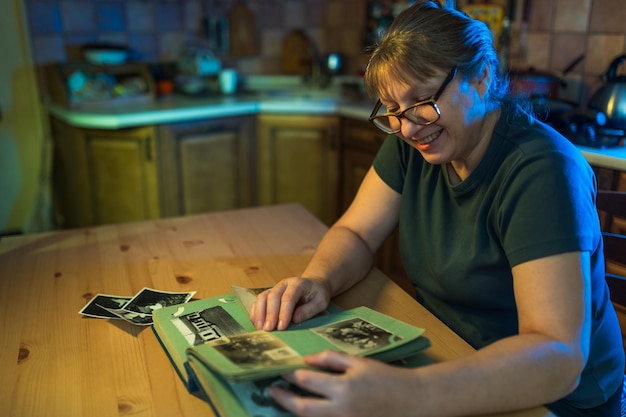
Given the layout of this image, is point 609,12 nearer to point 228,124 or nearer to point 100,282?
point 228,124

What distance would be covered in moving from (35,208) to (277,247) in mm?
2282

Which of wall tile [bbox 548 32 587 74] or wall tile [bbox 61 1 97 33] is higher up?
wall tile [bbox 61 1 97 33]

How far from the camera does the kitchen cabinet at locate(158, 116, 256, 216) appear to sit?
2.78 meters

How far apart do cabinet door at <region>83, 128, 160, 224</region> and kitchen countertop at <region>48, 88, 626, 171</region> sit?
0.07 meters

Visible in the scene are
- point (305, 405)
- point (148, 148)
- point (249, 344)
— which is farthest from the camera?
point (148, 148)

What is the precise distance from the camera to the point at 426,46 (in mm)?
949

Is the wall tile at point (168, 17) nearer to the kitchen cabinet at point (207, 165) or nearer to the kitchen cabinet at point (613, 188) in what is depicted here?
the kitchen cabinet at point (207, 165)

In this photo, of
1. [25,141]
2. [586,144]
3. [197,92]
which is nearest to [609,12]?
[586,144]

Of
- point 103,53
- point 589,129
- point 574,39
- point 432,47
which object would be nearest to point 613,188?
point 589,129

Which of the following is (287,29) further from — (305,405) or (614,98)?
(305,405)

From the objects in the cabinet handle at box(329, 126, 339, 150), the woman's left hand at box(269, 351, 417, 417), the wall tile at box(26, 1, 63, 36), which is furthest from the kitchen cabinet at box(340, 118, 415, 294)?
the woman's left hand at box(269, 351, 417, 417)

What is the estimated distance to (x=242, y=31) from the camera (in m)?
3.41

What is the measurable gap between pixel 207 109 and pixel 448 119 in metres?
1.98

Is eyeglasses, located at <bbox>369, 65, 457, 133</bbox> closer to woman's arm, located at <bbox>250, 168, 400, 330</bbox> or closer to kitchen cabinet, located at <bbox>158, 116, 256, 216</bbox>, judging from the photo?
woman's arm, located at <bbox>250, 168, 400, 330</bbox>
